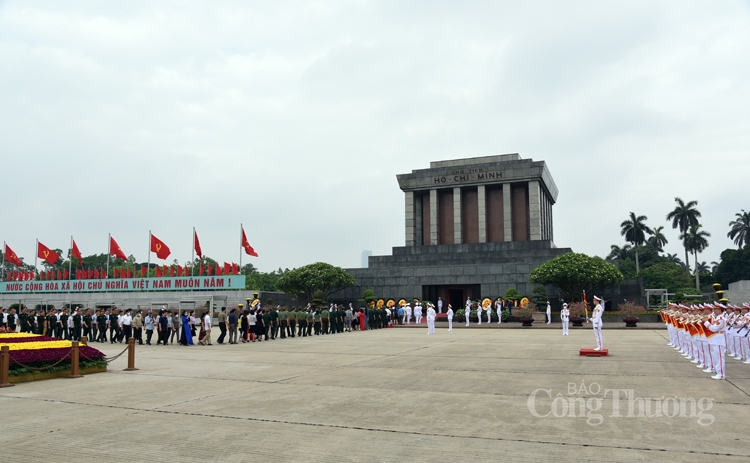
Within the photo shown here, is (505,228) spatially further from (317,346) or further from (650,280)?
(317,346)

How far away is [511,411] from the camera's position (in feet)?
27.9

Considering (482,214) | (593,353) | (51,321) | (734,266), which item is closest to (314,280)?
(482,214)

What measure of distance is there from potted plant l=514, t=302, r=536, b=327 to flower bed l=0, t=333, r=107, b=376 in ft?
88.0

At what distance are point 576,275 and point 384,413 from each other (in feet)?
114

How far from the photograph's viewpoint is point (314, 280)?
151ft

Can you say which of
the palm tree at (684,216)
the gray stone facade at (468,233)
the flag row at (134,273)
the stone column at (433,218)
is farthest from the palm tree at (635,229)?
the flag row at (134,273)

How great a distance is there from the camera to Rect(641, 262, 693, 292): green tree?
241 ft

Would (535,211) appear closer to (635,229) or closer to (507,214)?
(507,214)

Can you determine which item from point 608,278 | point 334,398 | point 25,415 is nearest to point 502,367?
point 334,398

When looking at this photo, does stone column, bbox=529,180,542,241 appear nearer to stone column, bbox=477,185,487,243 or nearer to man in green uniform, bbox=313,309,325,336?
stone column, bbox=477,185,487,243

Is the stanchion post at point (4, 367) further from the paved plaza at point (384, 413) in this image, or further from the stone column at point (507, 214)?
the stone column at point (507, 214)

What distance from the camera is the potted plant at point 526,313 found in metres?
35.1

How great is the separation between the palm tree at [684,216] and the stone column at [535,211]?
141ft

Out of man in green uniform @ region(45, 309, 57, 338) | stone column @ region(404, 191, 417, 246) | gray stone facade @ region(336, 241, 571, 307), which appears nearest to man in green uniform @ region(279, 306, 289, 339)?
man in green uniform @ region(45, 309, 57, 338)
